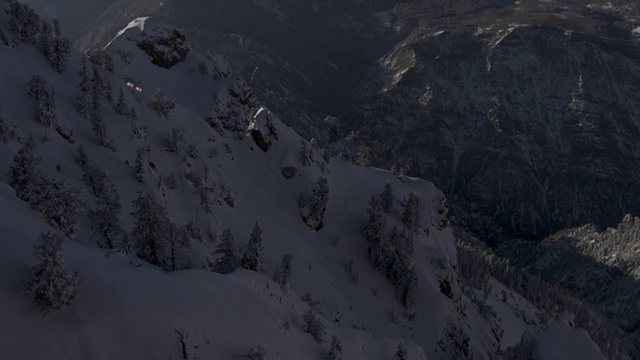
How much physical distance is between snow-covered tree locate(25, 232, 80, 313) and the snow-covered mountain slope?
10.4 inches

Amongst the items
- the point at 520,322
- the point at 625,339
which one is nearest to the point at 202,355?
the point at 520,322

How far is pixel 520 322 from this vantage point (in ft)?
389

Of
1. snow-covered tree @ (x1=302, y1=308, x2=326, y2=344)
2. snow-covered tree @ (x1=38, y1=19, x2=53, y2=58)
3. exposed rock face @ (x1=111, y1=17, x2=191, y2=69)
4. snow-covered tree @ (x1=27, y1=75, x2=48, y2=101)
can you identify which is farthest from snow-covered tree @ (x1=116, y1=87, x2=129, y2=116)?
snow-covered tree @ (x1=302, y1=308, x2=326, y2=344)

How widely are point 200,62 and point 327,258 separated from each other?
53637 millimetres

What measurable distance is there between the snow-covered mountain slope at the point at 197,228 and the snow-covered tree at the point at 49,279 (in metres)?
0.26

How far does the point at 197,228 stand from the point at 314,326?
29.4 metres

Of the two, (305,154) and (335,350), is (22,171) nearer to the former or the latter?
(335,350)

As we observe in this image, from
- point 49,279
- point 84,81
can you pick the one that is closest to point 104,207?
point 49,279

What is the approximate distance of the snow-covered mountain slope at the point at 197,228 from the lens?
3281 centimetres

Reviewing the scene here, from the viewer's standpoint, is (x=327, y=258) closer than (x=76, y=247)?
No

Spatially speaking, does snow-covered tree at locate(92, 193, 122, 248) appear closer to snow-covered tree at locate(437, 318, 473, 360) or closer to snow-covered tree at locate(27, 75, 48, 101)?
snow-covered tree at locate(27, 75, 48, 101)

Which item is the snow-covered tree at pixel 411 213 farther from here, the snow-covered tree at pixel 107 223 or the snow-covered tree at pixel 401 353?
the snow-covered tree at pixel 107 223

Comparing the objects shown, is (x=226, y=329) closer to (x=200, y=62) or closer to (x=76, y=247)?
(x=76, y=247)

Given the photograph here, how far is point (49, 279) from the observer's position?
29219 millimetres
